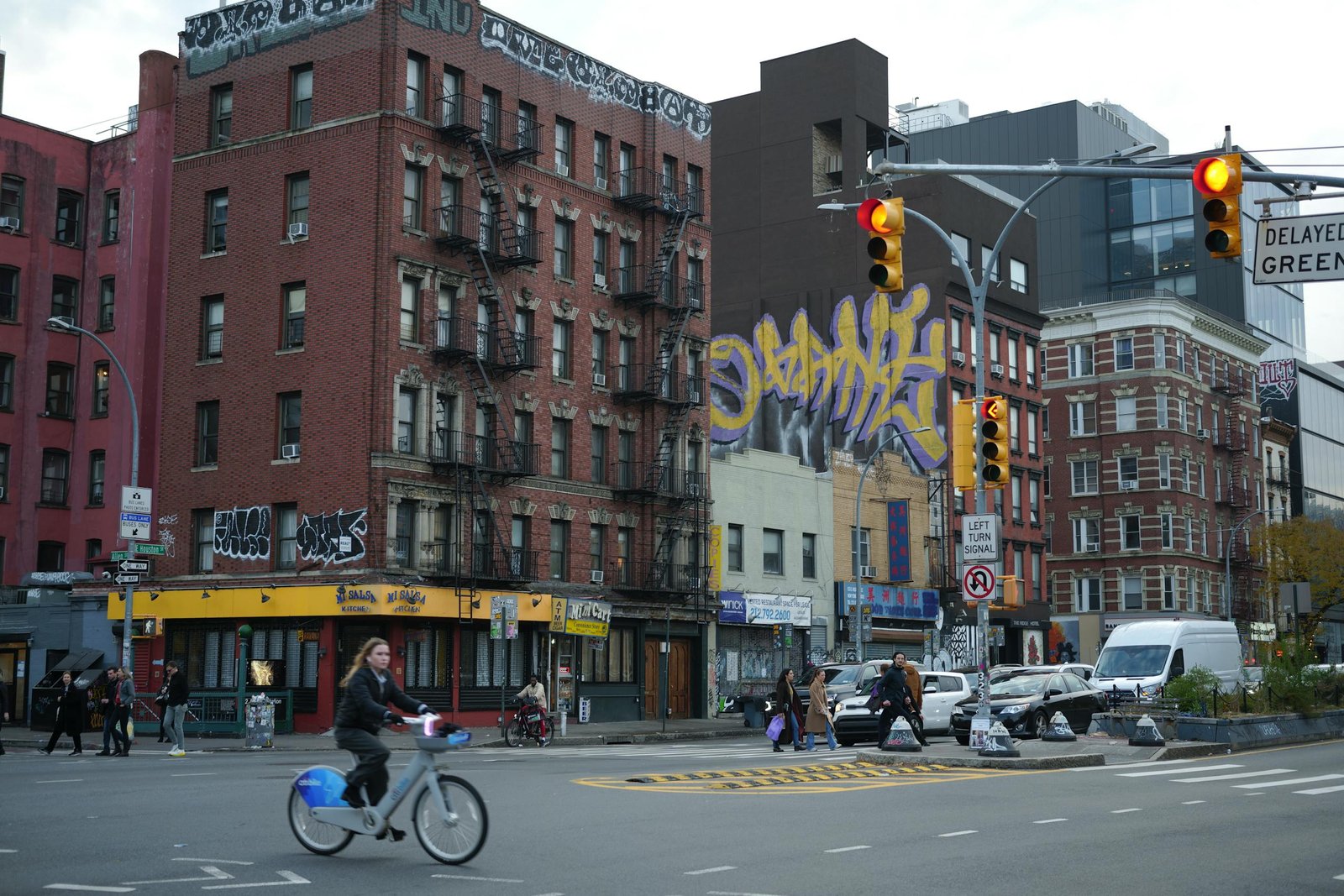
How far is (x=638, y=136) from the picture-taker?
5312cm

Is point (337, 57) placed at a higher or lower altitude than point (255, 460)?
higher

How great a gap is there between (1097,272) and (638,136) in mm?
53303

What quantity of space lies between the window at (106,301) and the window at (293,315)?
1093 centimetres

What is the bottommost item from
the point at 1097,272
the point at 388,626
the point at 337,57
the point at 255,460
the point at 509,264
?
the point at 388,626

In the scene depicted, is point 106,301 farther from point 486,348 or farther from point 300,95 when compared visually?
point 486,348

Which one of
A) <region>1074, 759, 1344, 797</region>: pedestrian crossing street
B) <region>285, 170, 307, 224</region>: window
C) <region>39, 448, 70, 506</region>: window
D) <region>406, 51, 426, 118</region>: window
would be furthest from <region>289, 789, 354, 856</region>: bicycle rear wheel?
<region>39, 448, 70, 506</region>: window

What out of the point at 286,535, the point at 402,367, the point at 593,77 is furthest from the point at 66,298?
the point at 593,77

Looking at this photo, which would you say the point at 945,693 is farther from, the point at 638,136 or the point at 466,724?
the point at 638,136

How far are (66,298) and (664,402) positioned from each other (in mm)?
21674

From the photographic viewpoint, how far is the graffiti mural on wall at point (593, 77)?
4794cm

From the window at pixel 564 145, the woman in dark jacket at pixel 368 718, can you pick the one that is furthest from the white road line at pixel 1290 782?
the window at pixel 564 145

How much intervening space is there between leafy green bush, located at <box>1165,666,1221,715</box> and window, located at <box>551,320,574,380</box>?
2522cm

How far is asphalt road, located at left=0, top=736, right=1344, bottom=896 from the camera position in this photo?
37.4ft

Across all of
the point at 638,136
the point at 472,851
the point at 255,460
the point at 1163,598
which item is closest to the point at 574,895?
the point at 472,851
